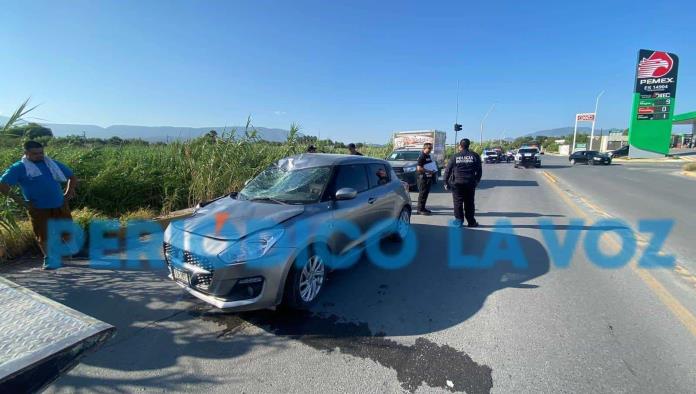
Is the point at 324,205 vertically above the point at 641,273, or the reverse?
the point at 324,205

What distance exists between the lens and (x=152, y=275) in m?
4.41

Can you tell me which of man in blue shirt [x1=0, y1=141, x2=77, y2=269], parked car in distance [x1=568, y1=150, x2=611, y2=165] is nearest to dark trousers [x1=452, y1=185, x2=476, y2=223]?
man in blue shirt [x1=0, y1=141, x2=77, y2=269]

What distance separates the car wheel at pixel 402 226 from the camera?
593 cm

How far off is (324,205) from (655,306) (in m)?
3.72

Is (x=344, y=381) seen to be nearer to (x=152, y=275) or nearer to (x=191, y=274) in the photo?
(x=191, y=274)

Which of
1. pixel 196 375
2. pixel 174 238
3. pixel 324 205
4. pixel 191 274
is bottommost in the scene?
pixel 196 375

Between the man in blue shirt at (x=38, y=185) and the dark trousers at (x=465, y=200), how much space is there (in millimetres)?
6695

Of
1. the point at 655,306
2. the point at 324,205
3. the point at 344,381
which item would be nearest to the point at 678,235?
the point at 655,306

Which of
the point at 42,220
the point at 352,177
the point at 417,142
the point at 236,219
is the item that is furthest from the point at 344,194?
the point at 417,142

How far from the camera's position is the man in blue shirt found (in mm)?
4227

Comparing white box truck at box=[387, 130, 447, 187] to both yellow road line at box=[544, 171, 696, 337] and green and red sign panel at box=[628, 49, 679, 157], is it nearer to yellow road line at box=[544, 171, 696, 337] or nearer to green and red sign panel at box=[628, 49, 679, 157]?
yellow road line at box=[544, 171, 696, 337]

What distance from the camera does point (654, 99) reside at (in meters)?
37.9

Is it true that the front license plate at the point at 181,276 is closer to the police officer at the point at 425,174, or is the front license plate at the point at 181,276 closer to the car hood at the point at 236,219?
the car hood at the point at 236,219

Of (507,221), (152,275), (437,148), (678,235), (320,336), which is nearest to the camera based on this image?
(320,336)
